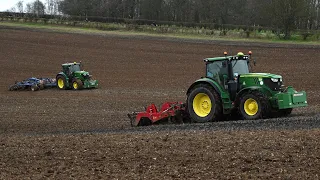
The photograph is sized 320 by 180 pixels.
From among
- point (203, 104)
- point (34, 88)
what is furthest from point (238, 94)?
point (34, 88)

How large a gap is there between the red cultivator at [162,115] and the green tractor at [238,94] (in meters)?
0.35

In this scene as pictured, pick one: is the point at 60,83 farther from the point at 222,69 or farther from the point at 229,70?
the point at 229,70

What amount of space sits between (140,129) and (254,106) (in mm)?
3286

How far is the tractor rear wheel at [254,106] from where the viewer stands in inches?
552

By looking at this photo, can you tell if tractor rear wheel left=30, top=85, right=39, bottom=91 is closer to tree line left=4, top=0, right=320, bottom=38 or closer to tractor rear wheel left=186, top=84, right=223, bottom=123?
tractor rear wheel left=186, top=84, right=223, bottom=123

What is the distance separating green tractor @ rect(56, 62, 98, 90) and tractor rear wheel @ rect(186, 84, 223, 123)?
51.6 ft

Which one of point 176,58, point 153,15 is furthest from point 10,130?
point 153,15

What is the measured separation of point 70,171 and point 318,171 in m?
3.94

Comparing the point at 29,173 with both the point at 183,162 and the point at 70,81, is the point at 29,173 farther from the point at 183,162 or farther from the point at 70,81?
the point at 70,81

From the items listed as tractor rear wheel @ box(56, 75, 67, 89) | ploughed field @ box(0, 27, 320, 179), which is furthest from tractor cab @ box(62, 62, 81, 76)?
ploughed field @ box(0, 27, 320, 179)

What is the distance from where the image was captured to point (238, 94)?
575 inches

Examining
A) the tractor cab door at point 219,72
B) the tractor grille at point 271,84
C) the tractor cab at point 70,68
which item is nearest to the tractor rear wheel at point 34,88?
the tractor cab at point 70,68

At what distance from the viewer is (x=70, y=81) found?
3111cm

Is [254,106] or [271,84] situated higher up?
[271,84]
